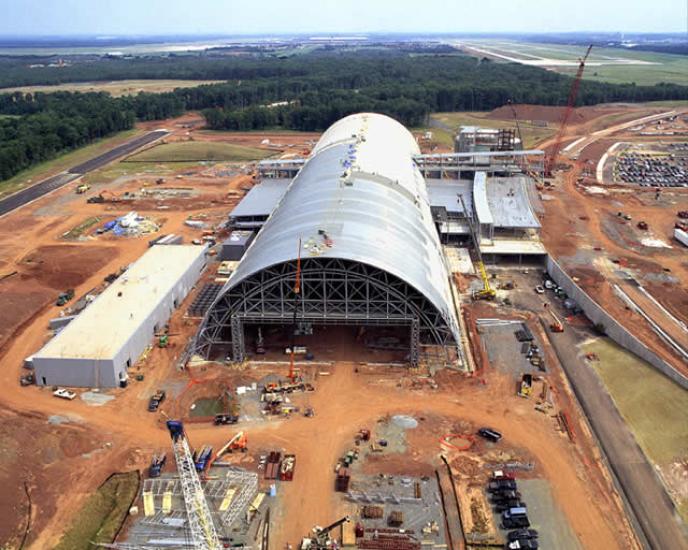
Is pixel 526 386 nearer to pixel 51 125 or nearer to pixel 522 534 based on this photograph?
pixel 522 534

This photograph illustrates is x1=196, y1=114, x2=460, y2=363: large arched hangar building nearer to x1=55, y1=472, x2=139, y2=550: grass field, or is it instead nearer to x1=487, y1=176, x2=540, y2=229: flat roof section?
x1=55, y1=472, x2=139, y2=550: grass field

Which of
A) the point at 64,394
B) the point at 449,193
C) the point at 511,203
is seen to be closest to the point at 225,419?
the point at 64,394

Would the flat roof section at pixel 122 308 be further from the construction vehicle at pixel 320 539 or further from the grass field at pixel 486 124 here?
the grass field at pixel 486 124

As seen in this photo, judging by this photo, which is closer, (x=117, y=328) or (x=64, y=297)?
(x=117, y=328)

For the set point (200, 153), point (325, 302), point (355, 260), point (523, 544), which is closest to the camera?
point (523, 544)

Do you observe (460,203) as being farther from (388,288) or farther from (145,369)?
(145,369)

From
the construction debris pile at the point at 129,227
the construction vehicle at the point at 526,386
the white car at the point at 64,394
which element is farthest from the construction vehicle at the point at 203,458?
the construction debris pile at the point at 129,227

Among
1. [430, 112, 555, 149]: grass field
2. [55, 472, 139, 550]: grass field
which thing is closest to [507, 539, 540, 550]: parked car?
[55, 472, 139, 550]: grass field
